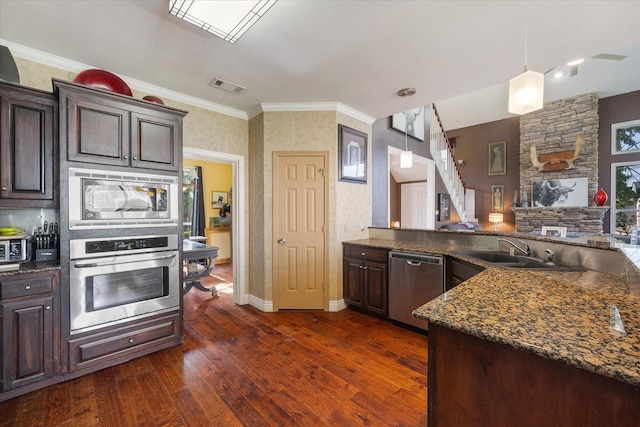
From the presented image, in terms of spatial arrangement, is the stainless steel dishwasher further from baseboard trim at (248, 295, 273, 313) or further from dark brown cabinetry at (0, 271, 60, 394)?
dark brown cabinetry at (0, 271, 60, 394)

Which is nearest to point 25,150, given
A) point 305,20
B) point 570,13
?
point 305,20

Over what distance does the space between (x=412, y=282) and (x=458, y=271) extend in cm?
51

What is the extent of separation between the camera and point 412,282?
9.29 ft

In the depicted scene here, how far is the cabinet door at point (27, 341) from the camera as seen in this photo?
178 cm

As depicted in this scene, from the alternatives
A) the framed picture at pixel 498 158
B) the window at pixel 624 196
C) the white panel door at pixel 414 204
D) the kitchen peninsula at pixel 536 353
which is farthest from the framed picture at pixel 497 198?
the kitchen peninsula at pixel 536 353

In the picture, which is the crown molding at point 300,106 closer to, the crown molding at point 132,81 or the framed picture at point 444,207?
the crown molding at point 132,81

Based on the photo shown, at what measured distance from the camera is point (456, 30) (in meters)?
2.02

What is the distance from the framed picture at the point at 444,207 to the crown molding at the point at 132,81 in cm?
468

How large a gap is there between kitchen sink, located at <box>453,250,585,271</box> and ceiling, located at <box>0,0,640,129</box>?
1757 millimetres

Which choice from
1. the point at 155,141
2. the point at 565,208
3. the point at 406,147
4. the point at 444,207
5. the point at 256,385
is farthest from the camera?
the point at 565,208

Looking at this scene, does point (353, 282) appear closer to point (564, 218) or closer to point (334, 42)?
point (334, 42)

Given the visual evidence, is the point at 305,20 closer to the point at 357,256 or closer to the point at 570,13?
the point at 570,13

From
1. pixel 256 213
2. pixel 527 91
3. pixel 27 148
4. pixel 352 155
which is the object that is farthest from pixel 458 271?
pixel 27 148

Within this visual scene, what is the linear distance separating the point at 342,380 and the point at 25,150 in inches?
116
